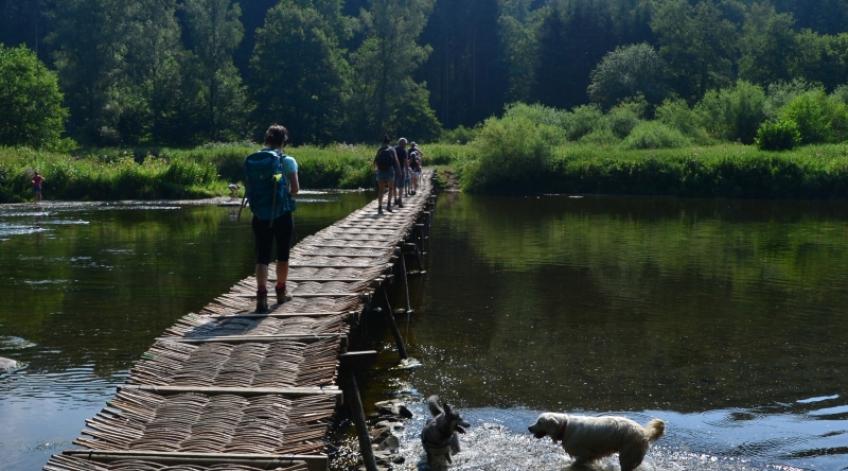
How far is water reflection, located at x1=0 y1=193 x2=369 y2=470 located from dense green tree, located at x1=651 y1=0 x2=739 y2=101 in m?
51.3

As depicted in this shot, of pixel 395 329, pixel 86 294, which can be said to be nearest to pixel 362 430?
pixel 395 329

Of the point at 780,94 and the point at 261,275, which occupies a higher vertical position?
the point at 780,94

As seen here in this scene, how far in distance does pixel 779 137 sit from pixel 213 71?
142 feet

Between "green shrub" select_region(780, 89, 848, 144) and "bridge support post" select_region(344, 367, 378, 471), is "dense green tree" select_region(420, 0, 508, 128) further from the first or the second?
"bridge support post" select_region(344, 367, 378, 471)

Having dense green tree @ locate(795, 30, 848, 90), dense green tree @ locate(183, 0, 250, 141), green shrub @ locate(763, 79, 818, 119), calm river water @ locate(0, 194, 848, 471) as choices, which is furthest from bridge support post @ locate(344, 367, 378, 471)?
dense green tree @ locate(795, 30, 848, 90)

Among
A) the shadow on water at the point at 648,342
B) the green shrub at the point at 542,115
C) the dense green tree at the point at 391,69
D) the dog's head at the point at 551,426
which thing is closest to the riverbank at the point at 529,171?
the green shrub at the point at 542,115

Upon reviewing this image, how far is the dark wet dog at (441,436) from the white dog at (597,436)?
0.76m

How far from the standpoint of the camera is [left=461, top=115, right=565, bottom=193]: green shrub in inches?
2057

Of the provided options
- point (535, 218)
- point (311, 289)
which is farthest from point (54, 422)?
point (535, 218)

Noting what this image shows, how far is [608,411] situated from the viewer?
11398mm

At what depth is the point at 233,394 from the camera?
787 centimetres

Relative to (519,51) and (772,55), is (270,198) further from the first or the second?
(519,51)

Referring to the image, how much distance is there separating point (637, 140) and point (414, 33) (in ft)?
94.2

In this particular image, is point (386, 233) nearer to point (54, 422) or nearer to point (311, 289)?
point (311, 289)
